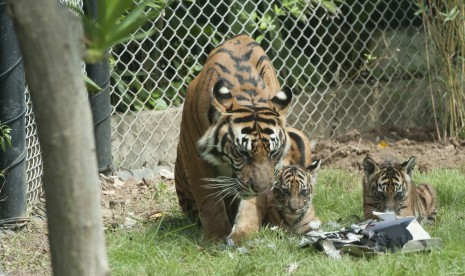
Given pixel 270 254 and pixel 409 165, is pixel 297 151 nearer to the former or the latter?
pixel 409 165

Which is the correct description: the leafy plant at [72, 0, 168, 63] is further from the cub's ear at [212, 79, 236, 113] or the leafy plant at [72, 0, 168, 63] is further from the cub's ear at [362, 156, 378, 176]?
the cub's ear at [362, 156, 378, 176]

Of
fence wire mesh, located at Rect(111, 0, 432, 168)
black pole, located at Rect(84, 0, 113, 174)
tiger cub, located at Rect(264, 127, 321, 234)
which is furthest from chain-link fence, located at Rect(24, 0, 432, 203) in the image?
tiger cub, located at Rect(264, 127, 321, 234)

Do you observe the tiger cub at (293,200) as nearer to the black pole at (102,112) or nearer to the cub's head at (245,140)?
the cub's head at (245,140)

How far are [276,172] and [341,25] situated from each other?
14.8 feet

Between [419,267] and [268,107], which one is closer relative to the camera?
[419,267]

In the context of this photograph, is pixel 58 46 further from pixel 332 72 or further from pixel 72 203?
pixel 332 72

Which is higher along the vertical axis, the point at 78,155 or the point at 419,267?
the point at 78,155

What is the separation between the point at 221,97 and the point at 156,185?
2.52 m

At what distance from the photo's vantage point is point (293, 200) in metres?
6.25

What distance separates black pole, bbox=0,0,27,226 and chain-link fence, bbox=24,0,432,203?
6.78ft

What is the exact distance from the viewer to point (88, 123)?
244 cm

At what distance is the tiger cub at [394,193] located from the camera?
6.62 metres

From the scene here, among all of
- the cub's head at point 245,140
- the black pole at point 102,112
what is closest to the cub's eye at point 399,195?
the cub's head at point 245,140

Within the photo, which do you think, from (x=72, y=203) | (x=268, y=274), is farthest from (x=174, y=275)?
(x=72, y=203)
